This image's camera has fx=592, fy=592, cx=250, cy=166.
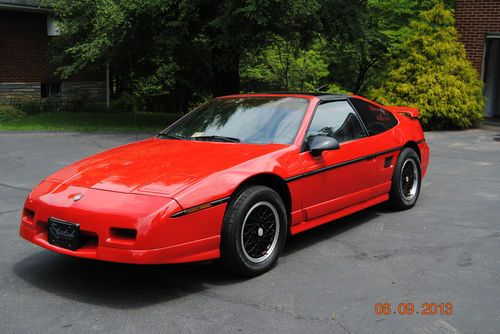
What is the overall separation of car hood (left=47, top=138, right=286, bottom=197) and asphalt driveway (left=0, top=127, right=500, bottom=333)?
0.75 meters

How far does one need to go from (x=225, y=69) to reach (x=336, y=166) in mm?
10285

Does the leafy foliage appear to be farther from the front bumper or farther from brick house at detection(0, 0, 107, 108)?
the front bumper

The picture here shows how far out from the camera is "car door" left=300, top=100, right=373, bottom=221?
5.20 m

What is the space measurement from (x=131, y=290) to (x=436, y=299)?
217cm

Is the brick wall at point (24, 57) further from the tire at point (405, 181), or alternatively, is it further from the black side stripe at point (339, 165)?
the black side stripe at point (339, 165)

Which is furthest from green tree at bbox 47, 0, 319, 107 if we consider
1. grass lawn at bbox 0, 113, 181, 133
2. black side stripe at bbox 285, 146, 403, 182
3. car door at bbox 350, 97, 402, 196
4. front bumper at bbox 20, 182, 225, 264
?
front bumper at bbox 20, 182, 225, 264

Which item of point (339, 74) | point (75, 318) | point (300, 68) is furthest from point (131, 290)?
point (339, 74)

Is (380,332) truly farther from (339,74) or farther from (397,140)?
(339,74)

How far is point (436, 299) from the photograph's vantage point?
13.5 feet

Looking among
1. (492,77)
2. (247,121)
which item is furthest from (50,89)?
(247,121)

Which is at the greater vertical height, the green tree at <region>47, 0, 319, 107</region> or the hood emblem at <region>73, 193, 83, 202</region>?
the green tree at <region>47, 0, 319, 107</region>

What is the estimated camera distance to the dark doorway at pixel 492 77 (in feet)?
58.2

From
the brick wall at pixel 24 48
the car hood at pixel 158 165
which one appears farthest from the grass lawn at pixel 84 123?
the car hood at pixel 158 165

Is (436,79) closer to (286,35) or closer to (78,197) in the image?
(286,35)
